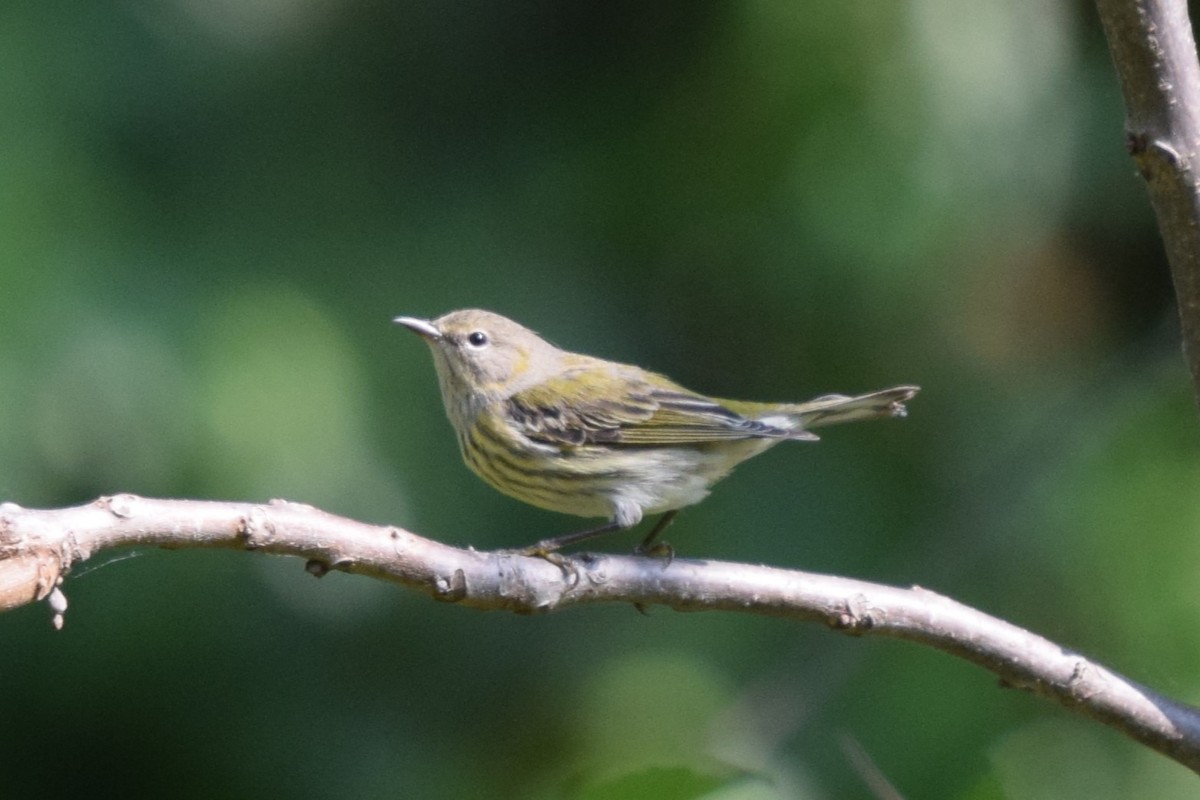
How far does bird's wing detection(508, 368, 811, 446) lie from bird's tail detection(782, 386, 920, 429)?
130 mm

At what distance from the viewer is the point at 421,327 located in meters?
3.24

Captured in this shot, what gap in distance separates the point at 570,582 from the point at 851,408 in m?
1.33

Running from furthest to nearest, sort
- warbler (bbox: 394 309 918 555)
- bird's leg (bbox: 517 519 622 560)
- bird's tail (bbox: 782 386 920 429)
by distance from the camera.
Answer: warbler (bbox: 394 309 918 555), bird's tail (bbox: 782 386 920 429), bird's leg (bbox: 517 519 622 560)

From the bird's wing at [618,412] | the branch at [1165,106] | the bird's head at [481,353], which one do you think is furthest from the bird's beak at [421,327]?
the branch at [1165,106]

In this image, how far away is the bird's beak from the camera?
3.21 m

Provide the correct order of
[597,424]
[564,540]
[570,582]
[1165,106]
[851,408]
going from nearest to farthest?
[1165,106] → [570,582] → [564,540] → [851,408] → [597,424]

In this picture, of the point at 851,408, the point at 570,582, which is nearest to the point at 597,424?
the point at 851,408

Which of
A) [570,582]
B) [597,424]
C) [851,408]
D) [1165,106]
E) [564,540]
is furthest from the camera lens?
[597,424]

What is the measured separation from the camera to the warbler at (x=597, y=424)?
3.27 metres

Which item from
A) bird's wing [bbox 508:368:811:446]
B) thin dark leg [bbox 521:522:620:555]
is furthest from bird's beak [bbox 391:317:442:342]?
thin dark leg [bbox 521:522:620:555]

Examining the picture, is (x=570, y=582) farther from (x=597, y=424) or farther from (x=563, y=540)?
(x=597, y=424)

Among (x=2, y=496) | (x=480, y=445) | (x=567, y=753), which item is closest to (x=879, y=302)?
(x=480, y=445)

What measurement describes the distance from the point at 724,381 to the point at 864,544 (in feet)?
2.45

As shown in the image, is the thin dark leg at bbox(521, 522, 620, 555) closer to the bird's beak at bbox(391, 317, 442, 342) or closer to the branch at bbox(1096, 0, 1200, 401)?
the bird's beak at bbox(391, 317, 442, 342)
